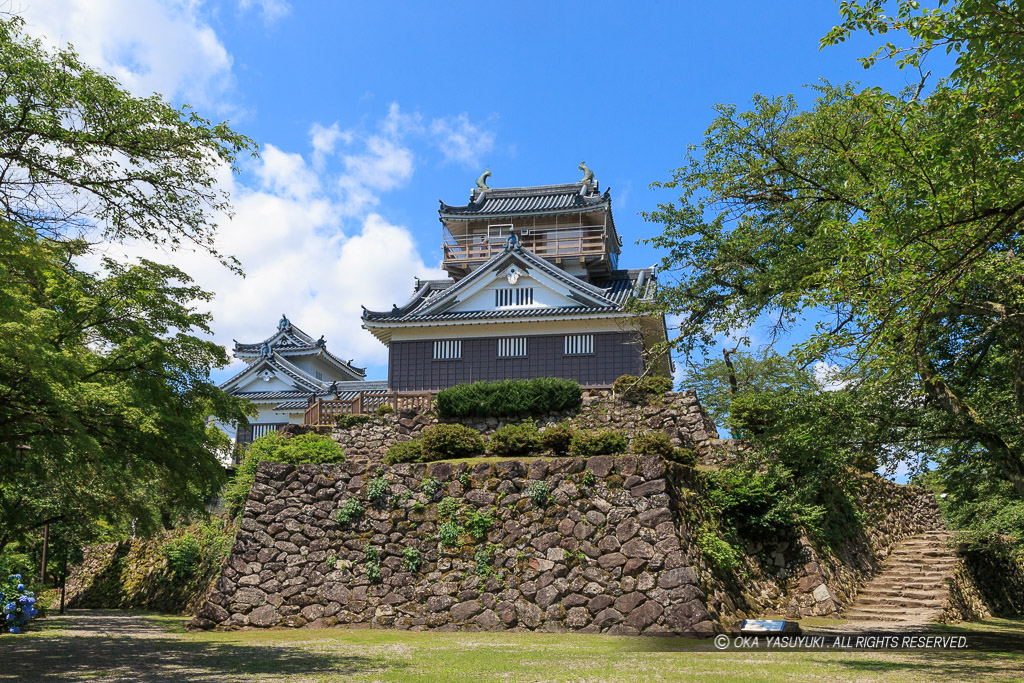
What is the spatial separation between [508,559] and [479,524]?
0.97 metres

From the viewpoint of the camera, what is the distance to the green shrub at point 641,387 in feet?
72.6

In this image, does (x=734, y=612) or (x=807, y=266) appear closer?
(x=807, y=266)

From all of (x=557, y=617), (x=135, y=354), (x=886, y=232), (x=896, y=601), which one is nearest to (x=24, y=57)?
(x=135, y=354)

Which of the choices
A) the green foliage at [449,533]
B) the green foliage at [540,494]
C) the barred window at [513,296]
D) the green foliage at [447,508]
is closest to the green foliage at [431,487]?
the green foliage at [447,508]

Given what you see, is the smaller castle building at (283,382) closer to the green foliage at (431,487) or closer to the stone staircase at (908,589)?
the green foliage at (431,487)

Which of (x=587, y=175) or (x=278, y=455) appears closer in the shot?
(x=278, y=455)

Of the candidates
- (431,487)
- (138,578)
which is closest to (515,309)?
(431,487)

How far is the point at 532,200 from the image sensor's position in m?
38.3

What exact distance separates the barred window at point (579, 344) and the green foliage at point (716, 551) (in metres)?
12.8

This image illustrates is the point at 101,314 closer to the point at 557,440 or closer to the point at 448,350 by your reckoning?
the point at 557,440

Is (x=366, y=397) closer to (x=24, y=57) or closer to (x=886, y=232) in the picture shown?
(x=24, y=57)

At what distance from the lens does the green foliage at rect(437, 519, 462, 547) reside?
16281 mm

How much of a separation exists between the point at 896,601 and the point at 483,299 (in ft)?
57.6

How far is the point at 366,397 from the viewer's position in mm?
24281
